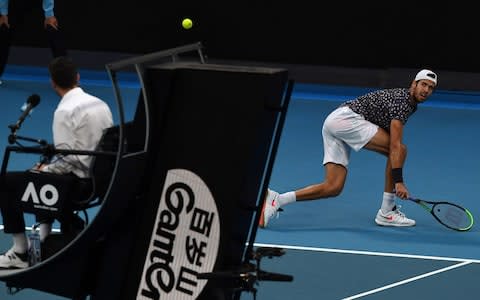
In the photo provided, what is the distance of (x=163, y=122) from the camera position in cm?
548

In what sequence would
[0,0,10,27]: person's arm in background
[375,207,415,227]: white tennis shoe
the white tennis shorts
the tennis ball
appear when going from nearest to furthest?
the white tennis shorts
[375,207,415,227]: white tennis shoe
[0,0,10,27]: person's arm in background
the tennis ball

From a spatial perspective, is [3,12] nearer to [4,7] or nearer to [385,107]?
[4,7]

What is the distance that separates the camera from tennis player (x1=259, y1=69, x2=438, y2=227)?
9.43 meters

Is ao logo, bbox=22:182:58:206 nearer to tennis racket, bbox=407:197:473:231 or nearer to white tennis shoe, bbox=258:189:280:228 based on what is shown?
white tennis shoe, bbox=258:189:280:228

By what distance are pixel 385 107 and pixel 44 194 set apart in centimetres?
427

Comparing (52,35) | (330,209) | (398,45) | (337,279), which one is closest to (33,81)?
(52,35)

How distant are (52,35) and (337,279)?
6.87m

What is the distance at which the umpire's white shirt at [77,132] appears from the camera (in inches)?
246

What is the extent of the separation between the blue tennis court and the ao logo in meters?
1.65

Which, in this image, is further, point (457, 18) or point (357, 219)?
point (457, 18)

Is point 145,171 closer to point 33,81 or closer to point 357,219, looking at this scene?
point 357,219

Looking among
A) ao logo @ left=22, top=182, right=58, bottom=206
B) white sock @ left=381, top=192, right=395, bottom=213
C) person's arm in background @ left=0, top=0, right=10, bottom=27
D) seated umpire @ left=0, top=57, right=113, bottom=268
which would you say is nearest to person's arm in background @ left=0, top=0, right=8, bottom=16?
person's arm in background @ left=0, top=0, right=10, bottom=27

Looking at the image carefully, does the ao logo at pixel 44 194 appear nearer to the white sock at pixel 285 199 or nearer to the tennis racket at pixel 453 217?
the white sock at pixel 285 199

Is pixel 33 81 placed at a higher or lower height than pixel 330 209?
higher
